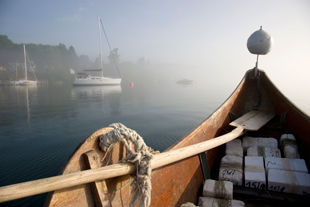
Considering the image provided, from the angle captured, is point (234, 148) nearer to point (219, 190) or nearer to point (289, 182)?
point (289, 182)

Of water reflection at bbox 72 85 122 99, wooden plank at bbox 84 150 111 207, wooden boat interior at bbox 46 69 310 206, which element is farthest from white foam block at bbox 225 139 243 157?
water reflection at bbox 72 85 122 99

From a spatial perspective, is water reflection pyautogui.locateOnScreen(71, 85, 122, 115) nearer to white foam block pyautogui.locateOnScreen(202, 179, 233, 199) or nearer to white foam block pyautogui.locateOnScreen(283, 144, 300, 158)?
white foam block pyautogui.locateOnScreen(283, 144, 300, 158)

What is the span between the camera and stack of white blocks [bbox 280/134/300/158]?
12.6 ft

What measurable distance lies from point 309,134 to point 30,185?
15.7 ft

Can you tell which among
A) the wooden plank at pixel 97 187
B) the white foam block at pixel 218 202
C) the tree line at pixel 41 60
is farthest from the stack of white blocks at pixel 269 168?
the tree line at pixel 41 60

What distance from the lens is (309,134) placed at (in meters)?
3.83

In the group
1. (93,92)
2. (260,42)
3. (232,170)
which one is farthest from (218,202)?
(93,92)

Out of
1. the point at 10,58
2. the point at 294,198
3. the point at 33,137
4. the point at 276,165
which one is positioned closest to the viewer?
the point at 294,198

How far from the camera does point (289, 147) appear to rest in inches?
154

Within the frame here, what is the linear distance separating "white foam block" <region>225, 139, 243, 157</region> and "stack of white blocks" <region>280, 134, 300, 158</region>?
2.83 ft

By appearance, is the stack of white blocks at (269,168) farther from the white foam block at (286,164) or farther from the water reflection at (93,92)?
the water reflection at (93,92)

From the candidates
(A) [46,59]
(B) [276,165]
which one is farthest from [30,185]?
(A) [46,59]

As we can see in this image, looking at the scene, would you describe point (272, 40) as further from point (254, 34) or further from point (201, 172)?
point (201, 172)

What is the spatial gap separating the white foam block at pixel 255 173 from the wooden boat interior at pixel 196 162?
119 millimetres
